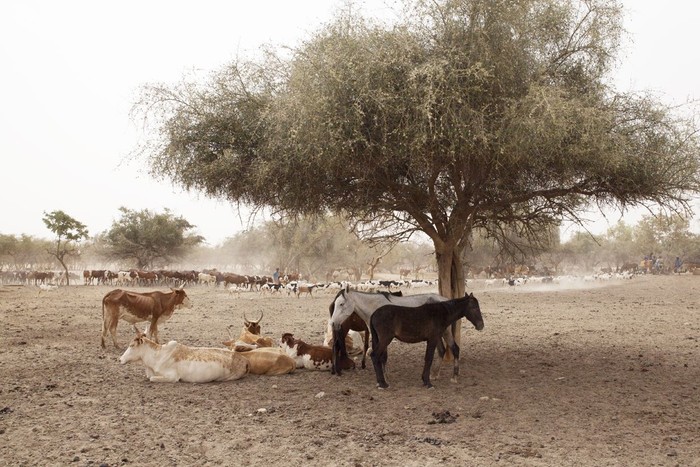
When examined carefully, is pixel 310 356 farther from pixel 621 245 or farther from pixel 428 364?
pixel 621 245

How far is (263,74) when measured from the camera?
10609 mm

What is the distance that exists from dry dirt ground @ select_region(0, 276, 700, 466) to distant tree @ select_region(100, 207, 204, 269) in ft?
155

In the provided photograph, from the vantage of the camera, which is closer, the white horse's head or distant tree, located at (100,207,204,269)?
the white horse's head

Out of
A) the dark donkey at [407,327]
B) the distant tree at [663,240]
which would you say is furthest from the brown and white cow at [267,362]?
the distant tree at [663,240]

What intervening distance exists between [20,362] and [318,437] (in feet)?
23.6

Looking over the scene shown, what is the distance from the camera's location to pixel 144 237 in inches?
2312

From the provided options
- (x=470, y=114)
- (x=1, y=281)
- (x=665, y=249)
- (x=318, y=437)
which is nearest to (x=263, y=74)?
(x=470, y=114)

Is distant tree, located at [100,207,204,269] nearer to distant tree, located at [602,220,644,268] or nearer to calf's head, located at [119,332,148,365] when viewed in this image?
calf's head, located at [119,332,148,365]

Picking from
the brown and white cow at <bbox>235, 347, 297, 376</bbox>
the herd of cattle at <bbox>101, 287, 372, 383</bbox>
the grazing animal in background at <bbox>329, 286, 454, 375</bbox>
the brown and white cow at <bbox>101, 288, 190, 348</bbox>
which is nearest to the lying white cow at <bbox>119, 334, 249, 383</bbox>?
the herd of cattle at <bbox>101, 287, 372, 383</bbox>

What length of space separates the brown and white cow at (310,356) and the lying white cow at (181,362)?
1.25 m

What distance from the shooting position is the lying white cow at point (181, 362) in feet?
29.6

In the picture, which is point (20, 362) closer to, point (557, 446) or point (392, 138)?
point (392, 138)

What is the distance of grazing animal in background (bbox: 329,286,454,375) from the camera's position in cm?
908

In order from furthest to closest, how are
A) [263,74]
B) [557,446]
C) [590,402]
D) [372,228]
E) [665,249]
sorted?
[665,249] → [372,228] → [263,74] → [590,402] → [557,446]
